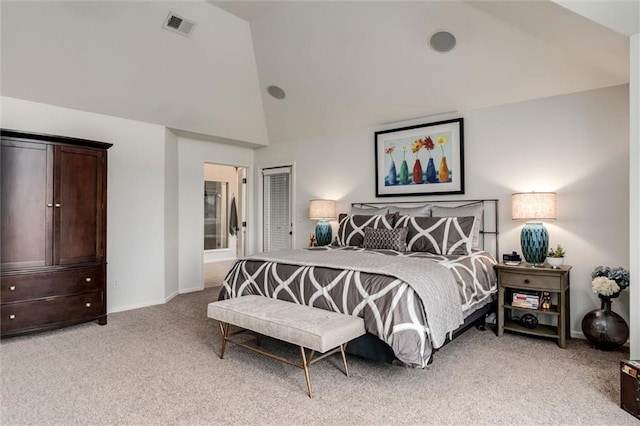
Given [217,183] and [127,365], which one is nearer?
[127,365]

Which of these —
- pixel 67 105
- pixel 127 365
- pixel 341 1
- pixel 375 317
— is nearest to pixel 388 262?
pixel 375 317

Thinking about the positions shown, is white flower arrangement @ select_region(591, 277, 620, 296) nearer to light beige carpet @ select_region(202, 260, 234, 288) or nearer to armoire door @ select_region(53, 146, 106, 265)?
armoire door @ select_region(53, 146, 106, 265)

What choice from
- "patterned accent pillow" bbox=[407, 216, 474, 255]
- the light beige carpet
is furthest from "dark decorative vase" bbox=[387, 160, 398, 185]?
the light beige carpet

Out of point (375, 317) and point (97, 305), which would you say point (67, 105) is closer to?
point (97, 305)

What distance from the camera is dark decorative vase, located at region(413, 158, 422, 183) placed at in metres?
4.62

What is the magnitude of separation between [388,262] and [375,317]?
1.92ft

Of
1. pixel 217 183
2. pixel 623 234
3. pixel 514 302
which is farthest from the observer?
pixel 217 183

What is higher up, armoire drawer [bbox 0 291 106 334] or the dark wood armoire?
the dark wood armoire

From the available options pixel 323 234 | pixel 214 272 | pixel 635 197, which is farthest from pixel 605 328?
pixel 214 272

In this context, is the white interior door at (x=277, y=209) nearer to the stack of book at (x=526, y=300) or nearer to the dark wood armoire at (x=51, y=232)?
the dark wood armoire at (x=51, y=232)

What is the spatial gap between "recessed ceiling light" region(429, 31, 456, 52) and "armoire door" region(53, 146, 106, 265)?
3.58 m

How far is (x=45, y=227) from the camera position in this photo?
3623 millimetres

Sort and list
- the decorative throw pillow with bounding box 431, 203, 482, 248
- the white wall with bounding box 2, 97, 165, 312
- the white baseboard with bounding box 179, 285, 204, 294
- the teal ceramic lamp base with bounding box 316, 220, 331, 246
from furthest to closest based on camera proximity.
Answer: the white baseboard with bounding box 179, 285, 204, 294
the teal ceramic lamp base with bounding box 316, 220, 331, 246
the white wall with bounding box 2, 97, 165, 312
the decorative throw pillow with bounding box 431, 203, 482, 248

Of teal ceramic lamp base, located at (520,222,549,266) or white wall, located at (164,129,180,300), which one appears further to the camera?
white wall, located at (164,129,180,300)
